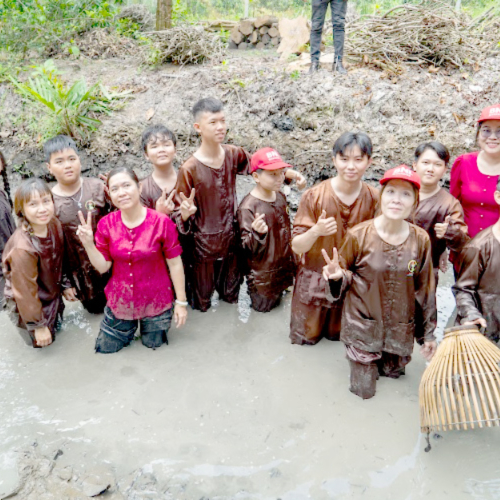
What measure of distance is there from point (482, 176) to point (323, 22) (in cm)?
373

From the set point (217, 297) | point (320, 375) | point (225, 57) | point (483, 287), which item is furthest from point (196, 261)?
point (225, 57)

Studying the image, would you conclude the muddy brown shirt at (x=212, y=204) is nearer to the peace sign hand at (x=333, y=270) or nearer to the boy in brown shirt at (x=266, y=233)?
the boy in brown shirt at (x=266, y=233)

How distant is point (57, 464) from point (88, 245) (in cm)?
138

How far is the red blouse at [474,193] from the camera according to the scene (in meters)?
3.57

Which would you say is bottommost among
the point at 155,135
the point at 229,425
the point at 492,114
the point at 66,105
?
the point at 229,425

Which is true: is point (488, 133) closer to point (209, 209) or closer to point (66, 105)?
point (209, 209)

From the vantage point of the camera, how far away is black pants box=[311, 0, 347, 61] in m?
6.09

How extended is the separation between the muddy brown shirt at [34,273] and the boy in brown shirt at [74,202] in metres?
0.15

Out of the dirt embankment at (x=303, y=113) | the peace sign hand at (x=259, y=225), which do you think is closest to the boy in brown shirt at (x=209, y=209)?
the peace sign hand at (x=259, y=225)

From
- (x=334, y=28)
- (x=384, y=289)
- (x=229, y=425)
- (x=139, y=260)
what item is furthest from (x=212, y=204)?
(x=334, y=28)

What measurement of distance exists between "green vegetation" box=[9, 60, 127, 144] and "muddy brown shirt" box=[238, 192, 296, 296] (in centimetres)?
360

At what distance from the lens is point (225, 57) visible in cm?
760

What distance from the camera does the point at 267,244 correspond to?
3865 millimetres

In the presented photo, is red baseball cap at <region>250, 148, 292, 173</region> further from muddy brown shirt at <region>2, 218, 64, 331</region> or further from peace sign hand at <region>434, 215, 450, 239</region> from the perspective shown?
muddy brown shirt at <region>2, 218, 64, 331</region>
